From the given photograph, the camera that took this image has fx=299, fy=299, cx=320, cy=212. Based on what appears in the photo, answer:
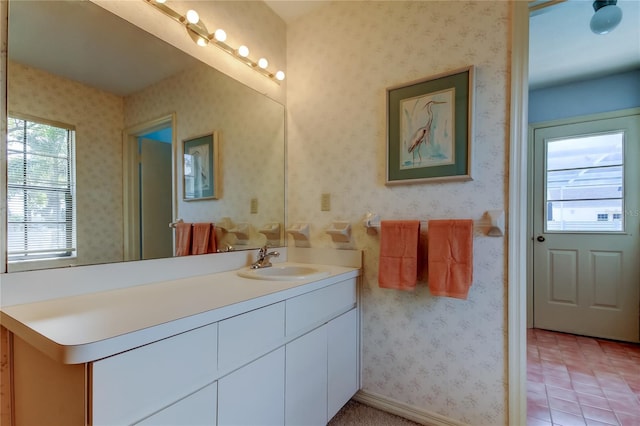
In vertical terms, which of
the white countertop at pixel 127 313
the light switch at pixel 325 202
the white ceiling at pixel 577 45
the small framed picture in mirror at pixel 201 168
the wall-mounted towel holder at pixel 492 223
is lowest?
the white countertop at pixel 127 313

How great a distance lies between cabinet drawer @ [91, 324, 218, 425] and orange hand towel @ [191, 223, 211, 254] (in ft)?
2.17

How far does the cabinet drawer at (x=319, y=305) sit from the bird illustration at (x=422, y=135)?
786mm

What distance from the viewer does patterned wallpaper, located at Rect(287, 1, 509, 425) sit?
141cm

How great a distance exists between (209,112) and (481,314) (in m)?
1.71

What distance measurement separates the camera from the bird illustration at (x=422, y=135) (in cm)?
155

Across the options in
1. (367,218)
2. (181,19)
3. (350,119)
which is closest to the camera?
(181,19)

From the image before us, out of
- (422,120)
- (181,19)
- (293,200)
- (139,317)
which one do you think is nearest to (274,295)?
(139,317)

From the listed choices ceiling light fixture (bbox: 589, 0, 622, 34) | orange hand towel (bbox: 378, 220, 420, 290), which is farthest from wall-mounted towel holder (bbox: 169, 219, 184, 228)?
ceiling light fixture (bbox: 589, 0, 622, 34)

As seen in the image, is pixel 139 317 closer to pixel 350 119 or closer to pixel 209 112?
pixel 209 112

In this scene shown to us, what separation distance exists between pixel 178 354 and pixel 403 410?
53.1 inches

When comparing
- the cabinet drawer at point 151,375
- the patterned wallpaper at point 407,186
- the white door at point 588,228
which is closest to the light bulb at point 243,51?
the patterned wallpaper at point 407,186

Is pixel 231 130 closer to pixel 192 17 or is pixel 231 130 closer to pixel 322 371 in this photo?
pixel 192 17

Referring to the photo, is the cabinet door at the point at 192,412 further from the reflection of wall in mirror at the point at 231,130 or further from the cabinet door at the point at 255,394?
the reflection of wall in mirror at the point at 231,130

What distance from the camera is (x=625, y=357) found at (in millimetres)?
2314
